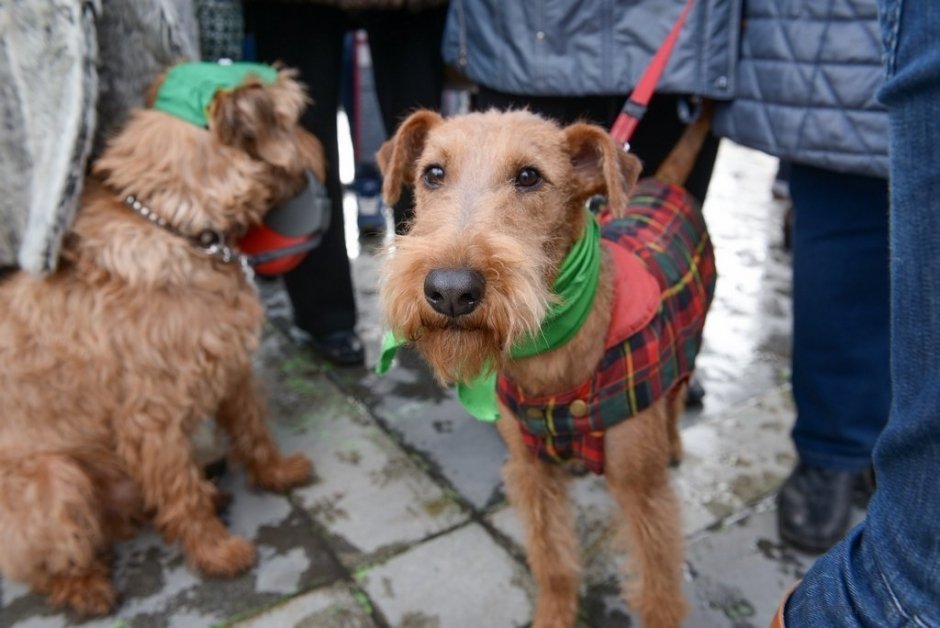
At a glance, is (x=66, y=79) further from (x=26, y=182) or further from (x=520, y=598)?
(x=520, y=598)

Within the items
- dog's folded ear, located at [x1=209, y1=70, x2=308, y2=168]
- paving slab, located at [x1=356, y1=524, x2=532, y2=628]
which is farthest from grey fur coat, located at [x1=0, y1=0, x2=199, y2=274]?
paving slab, located at [x1=356, y1=524, x2=532, y2=628]

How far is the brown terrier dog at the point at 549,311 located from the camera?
1.44 metres

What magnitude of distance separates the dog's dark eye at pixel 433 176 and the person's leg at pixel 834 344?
53.6 inches

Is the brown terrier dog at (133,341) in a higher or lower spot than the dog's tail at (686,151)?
lower

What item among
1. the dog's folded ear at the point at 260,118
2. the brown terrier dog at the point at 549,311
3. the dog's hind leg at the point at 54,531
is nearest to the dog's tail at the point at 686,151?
the brown terrier dog at the point at 549,311

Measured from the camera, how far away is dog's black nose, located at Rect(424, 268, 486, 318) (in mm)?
1381

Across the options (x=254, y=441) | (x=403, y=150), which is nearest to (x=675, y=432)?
(x=403, y=150)

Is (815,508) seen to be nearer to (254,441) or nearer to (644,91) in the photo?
(644,91)

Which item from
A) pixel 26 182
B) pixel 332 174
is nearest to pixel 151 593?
pixel 26 182

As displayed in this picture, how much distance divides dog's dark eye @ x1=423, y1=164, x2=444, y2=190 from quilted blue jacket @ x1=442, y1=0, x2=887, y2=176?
764 mm

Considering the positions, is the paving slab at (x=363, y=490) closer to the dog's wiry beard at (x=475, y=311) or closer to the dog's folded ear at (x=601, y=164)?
the dog's wiry beard at (x=475, y=311)

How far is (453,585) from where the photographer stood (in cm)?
238

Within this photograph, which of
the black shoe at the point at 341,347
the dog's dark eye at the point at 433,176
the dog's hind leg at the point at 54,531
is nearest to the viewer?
the dog's dark eye at the point at 433,176

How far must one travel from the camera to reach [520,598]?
2.34 metres
